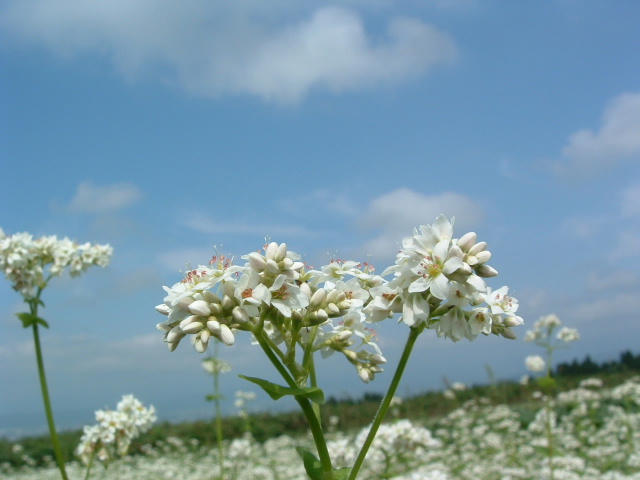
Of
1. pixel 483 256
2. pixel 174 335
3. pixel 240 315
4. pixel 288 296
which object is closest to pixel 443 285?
pixel 483 256

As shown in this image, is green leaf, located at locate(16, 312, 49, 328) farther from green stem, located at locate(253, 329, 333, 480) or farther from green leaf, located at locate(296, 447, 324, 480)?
green leaf, located at locate(296, 447, 324, 480)

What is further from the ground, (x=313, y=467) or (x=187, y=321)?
(x=187, y=321)

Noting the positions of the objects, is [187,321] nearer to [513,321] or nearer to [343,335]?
[343,335]

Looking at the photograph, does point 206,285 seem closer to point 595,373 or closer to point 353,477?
point 353,477

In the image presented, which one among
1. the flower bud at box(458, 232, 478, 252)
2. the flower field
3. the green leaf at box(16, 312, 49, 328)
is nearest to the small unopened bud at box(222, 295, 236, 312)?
the flower bud at box(458, 232, 478, 252)

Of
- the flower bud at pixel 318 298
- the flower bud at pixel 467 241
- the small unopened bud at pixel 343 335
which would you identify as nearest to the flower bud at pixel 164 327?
the flower bud at pixel 318 298
